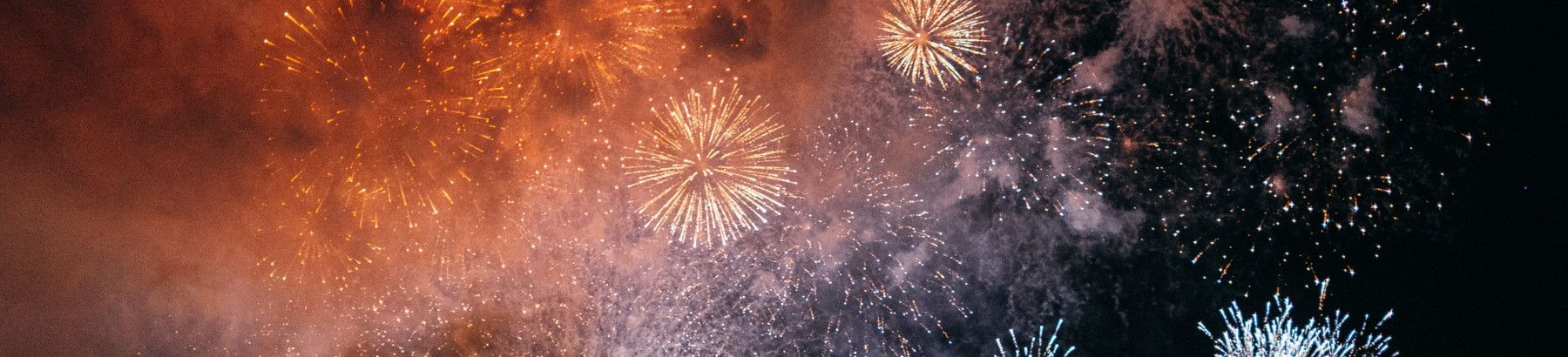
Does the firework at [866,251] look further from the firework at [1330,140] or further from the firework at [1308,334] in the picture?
the firework at [1308,334]

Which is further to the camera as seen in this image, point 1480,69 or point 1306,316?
point 1306,316

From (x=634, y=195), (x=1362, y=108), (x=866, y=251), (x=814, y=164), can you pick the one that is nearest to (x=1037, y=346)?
(x=866, y=251)

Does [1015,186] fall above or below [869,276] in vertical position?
above

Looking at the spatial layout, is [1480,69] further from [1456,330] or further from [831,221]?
[831,221]

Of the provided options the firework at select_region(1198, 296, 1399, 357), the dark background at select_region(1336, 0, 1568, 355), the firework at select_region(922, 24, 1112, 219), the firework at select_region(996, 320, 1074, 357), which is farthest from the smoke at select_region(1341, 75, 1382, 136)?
the firework at select_region(996, 320, 1074, 357)

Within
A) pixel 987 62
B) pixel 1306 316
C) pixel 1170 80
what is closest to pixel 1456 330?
pixel 1306 316
